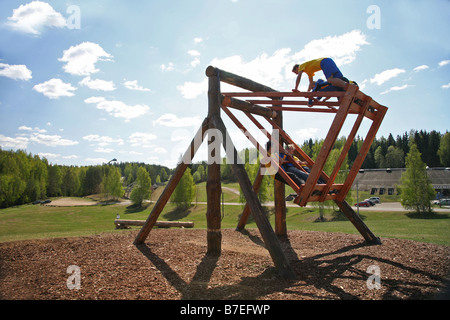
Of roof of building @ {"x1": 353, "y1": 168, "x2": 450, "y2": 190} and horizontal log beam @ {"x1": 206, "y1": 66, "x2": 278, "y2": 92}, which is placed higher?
horizontal log beam @ {"x1": 206, "y1": 66, "x2": 278, "y2": 92}

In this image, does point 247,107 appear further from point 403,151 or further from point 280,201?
point 403,151

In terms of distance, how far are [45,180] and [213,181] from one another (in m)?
73.4

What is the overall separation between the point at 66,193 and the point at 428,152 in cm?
9833

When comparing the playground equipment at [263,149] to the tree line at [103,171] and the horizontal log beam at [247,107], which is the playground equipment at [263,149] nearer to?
the horizontal log beam at [247,107]

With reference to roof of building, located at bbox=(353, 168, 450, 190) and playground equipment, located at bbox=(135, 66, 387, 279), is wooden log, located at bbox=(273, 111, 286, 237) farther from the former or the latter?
roof of building, located at bbox=(353, 168, 450, 190)

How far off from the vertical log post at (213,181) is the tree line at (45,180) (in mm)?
48814

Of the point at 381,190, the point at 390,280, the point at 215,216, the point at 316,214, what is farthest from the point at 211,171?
the point at 381,190

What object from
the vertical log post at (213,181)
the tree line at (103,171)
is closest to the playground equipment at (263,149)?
the vertical log post at (213,181)

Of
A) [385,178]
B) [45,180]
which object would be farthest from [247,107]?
[45,180]

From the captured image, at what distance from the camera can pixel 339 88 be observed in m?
5.93

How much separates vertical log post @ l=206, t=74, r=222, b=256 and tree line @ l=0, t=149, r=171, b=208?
4881cm

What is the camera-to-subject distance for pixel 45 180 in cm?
6625

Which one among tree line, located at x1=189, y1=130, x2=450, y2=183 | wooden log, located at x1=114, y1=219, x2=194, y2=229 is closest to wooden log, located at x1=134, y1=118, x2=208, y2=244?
wooden log, located at x1=114, y1=219, x2=194, y2=229

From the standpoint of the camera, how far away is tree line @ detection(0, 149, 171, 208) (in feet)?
170
